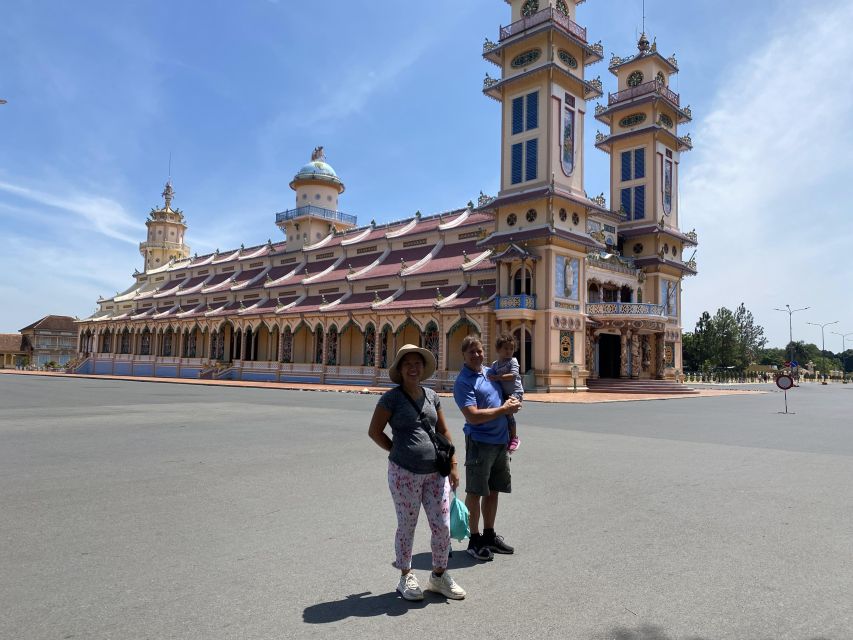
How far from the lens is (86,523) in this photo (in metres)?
5.47

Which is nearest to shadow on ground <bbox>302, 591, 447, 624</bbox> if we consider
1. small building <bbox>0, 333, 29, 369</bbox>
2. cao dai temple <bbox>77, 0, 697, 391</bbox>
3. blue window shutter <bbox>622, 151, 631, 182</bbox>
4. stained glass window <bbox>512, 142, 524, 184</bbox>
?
cao dai temple <bbox>77, 0, 697, 391</bbox>

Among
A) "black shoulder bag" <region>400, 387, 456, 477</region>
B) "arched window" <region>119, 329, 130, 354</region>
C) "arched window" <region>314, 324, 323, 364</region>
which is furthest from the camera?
"arched window" <region>119, 329, 130, 354</region>

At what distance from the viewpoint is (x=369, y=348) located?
3953 centimetres

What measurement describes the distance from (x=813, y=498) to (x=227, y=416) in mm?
13006

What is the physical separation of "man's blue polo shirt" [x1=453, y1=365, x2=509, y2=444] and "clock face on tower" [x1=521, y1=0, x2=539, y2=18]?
33.7 m

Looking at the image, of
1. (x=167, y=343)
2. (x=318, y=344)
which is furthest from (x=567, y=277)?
(x=167, y=343)

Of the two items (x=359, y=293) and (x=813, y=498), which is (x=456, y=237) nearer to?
(x=359, y=293)

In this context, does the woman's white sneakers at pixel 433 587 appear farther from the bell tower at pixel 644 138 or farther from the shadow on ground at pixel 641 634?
the bell tower at pixel 644 138

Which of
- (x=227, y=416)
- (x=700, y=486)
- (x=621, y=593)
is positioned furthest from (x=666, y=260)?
(x=621, y=593)

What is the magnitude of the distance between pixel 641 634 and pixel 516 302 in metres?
27.9

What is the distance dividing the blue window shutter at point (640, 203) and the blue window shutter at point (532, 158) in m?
10.9

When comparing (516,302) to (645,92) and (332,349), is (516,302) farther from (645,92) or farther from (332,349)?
(645,92)

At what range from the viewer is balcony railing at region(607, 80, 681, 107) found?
39.8 metres

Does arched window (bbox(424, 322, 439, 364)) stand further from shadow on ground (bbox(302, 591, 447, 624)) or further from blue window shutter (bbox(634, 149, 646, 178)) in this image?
shadow on ground (bbox(302, 591, 447, 624))
